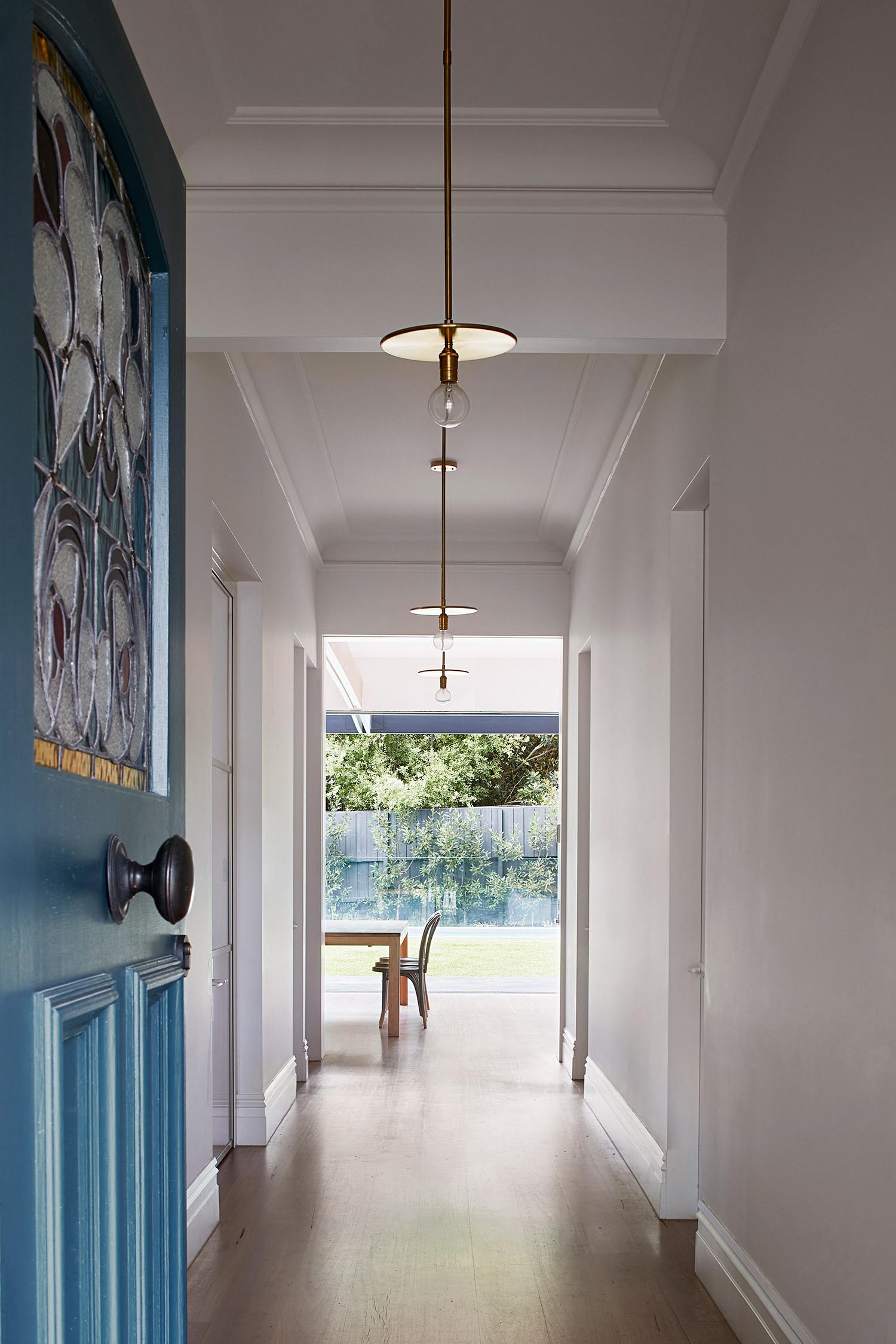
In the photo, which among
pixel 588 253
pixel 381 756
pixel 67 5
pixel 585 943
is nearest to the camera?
pixel 67 5

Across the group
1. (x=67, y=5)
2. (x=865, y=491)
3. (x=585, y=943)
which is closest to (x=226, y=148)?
(x=865, y=491)

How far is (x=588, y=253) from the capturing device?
3600mm

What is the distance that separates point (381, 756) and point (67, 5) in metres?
13.5

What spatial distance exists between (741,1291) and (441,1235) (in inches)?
46.5

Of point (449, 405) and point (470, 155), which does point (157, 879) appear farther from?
point (470, 155)

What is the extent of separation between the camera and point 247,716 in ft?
17.5

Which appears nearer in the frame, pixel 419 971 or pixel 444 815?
pixel 419 971

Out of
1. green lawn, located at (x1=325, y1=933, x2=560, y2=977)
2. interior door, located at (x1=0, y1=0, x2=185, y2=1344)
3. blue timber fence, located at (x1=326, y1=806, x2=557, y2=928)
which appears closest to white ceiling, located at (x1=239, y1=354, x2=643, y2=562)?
interior door, located at (x1=0, y1=0, x2=185, y2=1344)

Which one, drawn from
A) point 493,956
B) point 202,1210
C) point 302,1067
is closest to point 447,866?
point 493,956

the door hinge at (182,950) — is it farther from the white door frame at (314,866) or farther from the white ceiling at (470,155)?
the white door frame at (314,866)

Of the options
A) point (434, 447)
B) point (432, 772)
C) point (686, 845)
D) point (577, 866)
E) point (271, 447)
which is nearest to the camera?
point (686, 845)

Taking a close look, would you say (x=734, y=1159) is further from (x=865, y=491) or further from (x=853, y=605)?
(x=865, y=491)

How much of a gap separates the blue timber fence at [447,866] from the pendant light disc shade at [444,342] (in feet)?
34.0

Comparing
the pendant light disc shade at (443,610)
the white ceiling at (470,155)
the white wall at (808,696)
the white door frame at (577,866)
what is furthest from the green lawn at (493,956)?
the white ceiling at (470,155)
